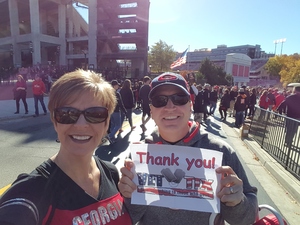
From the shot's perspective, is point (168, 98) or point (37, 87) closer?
point (168, 98)

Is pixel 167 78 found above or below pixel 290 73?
below

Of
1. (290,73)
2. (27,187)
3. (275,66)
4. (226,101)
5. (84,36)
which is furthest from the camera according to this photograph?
(275,66)

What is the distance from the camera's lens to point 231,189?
4.04 feet

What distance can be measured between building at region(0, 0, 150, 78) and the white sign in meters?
42.5

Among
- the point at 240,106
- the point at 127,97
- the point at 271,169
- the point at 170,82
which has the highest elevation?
the point at 170,82

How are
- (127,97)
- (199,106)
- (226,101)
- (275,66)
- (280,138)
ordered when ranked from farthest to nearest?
(275,66) → (226,101) → (199,106) → (127,97) → (280,138)

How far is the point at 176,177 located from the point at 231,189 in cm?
33

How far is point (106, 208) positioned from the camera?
136 centimetres

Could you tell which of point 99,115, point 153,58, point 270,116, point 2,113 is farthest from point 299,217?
point 153,58

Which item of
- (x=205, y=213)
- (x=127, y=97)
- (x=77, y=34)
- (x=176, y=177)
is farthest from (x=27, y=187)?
(x=77, y=34)

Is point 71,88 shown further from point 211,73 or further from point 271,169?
point 211,73

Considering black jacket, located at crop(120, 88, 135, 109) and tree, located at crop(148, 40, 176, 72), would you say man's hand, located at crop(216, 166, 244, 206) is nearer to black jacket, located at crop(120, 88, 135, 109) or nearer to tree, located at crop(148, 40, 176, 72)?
black jacket, located at crop(120, 88, 135, 109)

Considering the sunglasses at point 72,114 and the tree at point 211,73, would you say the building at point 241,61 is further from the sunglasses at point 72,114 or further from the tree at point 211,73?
the sunglasses at point 72,114

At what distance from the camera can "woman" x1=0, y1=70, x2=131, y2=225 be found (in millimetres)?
1116
